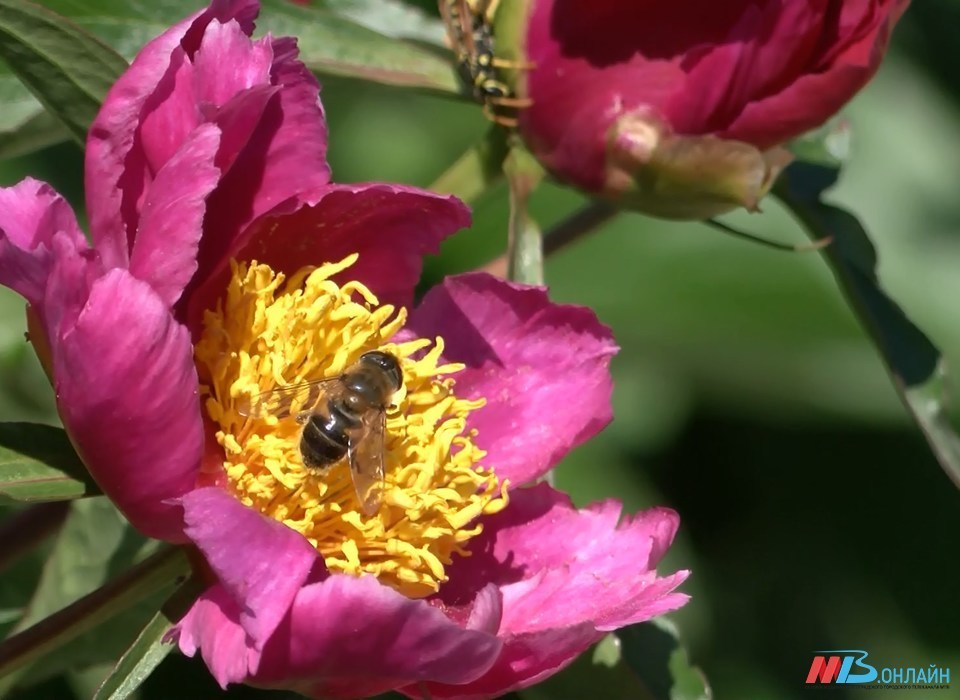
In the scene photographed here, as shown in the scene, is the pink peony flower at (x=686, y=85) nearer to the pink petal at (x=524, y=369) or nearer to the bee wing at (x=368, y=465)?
the pink petal at (x=524, y=369)

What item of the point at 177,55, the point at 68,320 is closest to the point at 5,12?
the point at 177,55

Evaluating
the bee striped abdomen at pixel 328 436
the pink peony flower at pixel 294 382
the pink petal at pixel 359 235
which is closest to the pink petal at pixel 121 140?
the pink peony flower at pixel 294 382

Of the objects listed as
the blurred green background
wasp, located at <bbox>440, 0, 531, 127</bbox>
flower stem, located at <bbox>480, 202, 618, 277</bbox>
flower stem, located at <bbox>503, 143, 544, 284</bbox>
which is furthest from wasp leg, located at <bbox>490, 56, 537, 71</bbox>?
the blurred green background

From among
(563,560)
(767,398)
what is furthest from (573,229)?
(767,398)

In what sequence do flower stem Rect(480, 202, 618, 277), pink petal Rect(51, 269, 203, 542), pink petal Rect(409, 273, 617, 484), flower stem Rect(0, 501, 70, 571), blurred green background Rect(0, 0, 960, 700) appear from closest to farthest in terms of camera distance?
1. pink petal Rect(51, 269, 203, 542)
2. pink petal Rect(409, 273, 617, 484)
3. flower stem Rect(0, 501, 70, 571)
4. flower stem Rect(480, 202, 618, 277)
5. blurred green background Rect(0, 0, 960, 700)

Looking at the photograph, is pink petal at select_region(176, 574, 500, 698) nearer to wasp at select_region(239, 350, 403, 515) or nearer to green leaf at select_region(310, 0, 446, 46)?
wasp at select_region(239, 350, 403, 515)

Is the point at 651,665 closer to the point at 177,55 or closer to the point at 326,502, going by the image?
the point at 326,502

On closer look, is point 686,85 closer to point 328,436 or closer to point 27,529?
point 328,436
